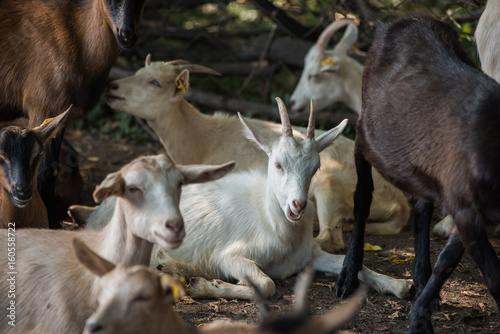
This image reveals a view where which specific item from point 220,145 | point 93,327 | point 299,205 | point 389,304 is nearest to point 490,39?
point 299,205

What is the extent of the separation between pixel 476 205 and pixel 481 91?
0.80 m

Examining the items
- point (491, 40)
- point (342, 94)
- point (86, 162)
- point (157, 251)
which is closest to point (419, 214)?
point (491, 40)

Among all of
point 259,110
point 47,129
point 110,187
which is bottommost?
point 259,110

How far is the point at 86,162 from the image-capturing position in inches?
343

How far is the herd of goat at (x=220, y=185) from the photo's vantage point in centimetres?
379

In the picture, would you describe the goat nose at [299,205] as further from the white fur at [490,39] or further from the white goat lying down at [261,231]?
the white fur at [490,39]

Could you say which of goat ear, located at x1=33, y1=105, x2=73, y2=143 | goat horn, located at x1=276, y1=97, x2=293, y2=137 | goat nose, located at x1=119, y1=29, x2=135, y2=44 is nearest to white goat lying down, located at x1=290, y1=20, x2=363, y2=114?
goat nose, located at x1=119, y1=29, x2=135, y2=44

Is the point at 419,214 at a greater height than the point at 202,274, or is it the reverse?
the point at 419,214

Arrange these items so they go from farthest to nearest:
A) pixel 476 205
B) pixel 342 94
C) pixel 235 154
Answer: pixel 342 94
pixel 235 154
pixel 476 205

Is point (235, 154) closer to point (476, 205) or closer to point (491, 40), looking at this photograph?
point (491, 40)

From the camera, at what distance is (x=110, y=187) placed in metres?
3.75

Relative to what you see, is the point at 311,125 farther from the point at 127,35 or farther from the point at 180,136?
the point at 180,136

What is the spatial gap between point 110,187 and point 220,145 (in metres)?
3.45

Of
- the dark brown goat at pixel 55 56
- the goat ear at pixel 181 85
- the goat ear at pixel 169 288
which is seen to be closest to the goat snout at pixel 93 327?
the goat ear at pixel 169 288
